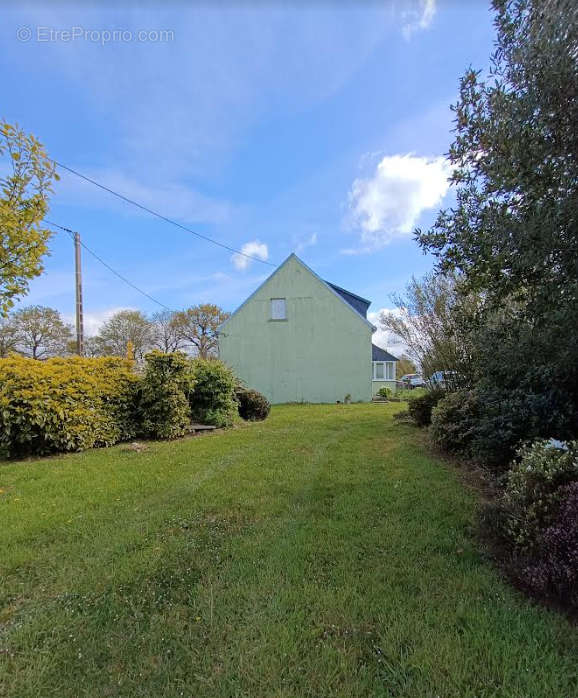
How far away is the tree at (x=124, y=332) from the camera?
88.5ft

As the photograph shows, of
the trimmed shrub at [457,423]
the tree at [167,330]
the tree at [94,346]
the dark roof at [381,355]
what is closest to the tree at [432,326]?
the trimmed shrub at [457,423]

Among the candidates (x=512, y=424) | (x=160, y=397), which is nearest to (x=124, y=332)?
(x=160, y=397)

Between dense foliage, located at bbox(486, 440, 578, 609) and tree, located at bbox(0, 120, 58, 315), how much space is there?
5.04 m

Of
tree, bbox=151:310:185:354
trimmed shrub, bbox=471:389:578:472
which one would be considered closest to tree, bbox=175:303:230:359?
tree, bbox=151:310:185:354

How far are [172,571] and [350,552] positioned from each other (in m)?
1.31

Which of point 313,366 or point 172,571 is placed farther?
point 313,366

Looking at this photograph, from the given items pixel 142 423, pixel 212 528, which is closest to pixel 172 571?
pixel 212 528

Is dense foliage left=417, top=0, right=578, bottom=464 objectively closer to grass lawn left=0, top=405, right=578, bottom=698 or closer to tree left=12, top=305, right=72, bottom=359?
grass lawn left=0, top=405, right=578, bottom=698

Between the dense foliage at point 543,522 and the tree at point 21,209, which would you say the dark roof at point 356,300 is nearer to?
the tree at point 21,209

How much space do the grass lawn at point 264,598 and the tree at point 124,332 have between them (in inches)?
1002

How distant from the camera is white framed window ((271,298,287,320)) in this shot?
15875 mm

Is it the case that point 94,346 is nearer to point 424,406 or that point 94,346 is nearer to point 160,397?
point 160,397

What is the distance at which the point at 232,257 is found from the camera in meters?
14.7

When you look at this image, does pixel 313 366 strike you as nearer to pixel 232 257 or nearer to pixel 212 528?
pixel 232 257
